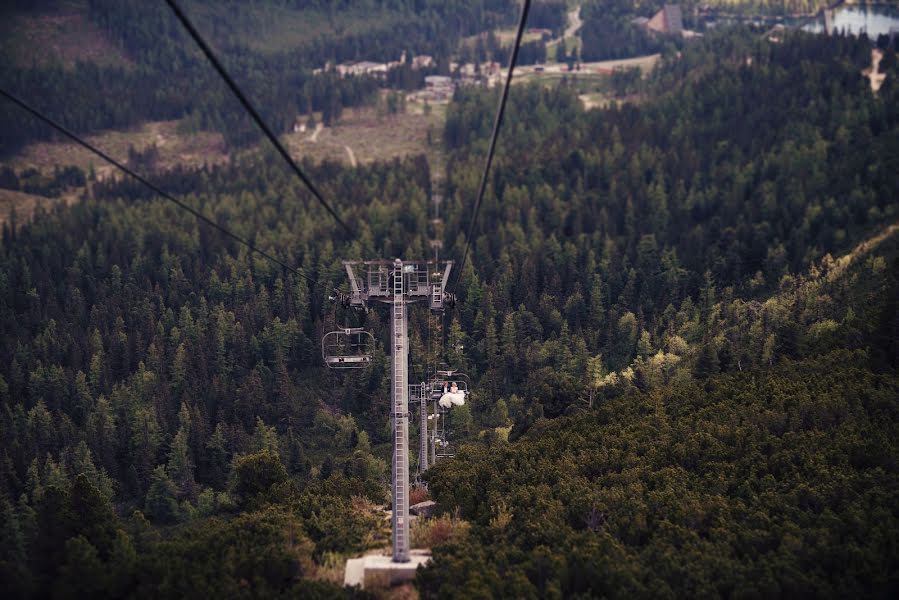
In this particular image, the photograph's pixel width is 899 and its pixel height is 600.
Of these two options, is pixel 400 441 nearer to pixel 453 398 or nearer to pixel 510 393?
pixel 453 398

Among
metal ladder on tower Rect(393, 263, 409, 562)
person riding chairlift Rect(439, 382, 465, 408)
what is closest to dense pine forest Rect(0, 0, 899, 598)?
metal ladder on tower Rect(393, 263, 409, 562)

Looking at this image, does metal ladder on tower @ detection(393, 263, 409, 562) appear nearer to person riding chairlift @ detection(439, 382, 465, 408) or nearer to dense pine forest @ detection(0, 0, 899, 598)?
dense pine forest @ detection(0, 0, 899, 598)

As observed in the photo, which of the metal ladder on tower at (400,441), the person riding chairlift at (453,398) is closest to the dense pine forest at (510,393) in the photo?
the metal ladder on tower at (400,441)

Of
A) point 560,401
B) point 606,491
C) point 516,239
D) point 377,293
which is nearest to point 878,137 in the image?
point 516,239

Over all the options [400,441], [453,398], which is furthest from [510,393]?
[400,441]

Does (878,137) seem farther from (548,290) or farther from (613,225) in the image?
(548,290)
